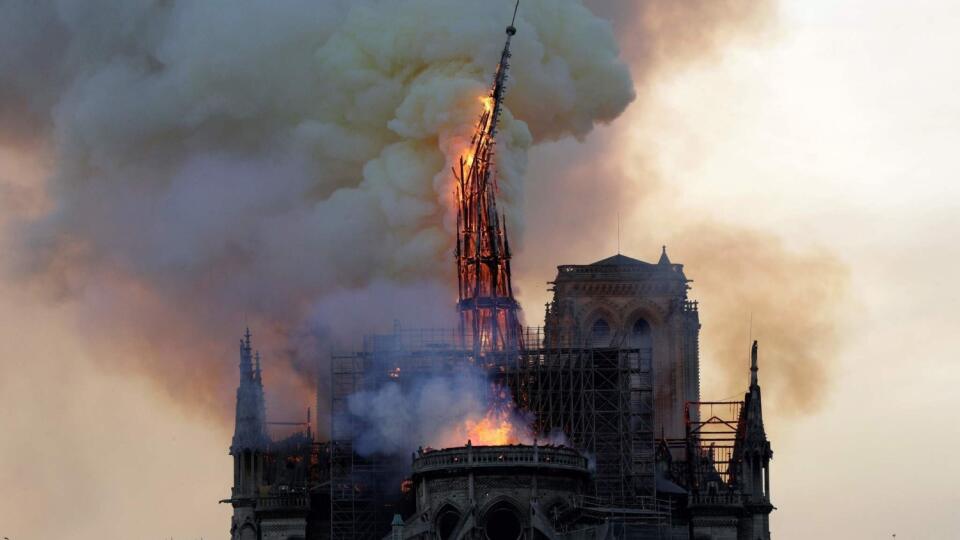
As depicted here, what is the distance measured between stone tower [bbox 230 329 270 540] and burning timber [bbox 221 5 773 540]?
91 millimetres

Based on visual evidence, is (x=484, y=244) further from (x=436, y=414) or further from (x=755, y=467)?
(x=755, y=467)

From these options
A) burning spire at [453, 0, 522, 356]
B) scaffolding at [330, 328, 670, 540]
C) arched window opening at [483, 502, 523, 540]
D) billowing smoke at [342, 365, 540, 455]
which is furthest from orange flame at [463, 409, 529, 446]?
arched window opening at [483, 502, 523, 540]

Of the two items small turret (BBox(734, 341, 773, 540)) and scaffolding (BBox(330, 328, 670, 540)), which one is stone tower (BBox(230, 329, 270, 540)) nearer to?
scaffolding (BBox(330, 328, 670, 540))

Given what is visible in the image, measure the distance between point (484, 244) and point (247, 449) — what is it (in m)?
20.0

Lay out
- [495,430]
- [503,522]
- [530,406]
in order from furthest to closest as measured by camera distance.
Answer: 1. [530,406]
2. [495,430]
3. [503,522]

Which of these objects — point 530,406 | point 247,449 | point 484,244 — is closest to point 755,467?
point 530,406

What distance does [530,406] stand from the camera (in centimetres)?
16738

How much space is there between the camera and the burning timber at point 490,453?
158000 mm

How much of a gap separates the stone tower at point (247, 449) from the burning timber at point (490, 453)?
0.30 feet

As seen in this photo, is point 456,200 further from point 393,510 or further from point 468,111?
point 393,510

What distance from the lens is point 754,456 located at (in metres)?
175

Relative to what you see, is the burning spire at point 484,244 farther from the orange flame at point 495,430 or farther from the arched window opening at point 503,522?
the arched window opening at point 503,522

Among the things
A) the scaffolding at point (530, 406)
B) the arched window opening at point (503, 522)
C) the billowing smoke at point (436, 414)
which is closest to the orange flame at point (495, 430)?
the billowing smoke at point (436, 414)

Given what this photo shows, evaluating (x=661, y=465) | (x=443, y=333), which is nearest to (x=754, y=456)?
(x=661, y=465)
